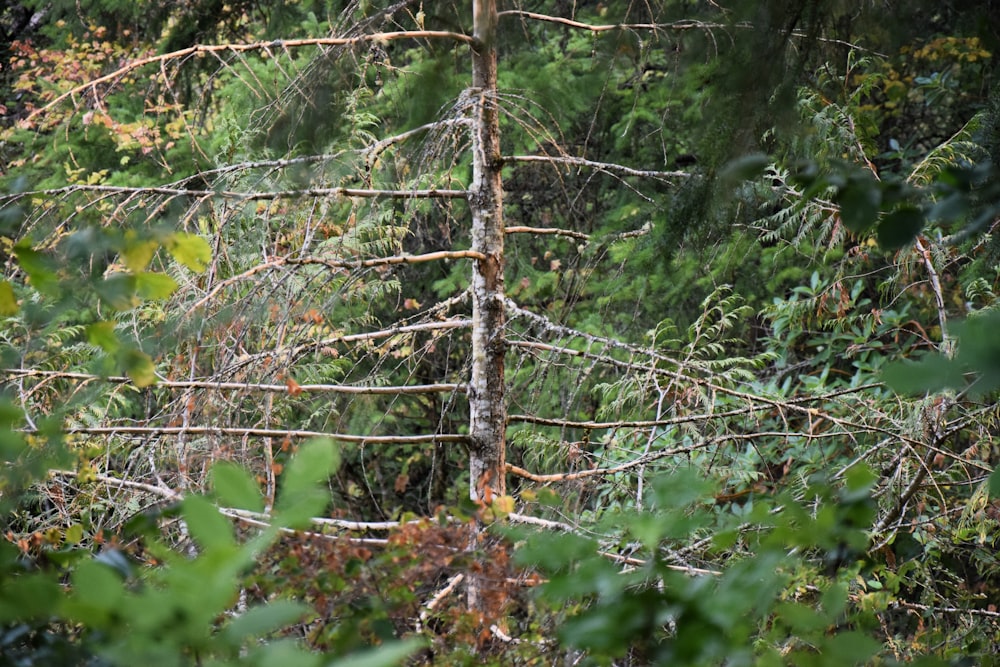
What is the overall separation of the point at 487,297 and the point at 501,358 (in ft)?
0.76

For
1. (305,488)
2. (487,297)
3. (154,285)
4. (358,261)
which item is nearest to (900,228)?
(305,488)

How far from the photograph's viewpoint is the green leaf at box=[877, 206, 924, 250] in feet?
3.61

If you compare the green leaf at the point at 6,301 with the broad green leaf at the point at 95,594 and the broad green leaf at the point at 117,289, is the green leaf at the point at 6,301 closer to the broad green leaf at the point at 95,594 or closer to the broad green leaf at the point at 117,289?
the broad green leaf at the point at 117,289

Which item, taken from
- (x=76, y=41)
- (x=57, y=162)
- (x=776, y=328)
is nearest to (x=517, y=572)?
(x=776, y=328)

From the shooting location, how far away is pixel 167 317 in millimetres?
3215

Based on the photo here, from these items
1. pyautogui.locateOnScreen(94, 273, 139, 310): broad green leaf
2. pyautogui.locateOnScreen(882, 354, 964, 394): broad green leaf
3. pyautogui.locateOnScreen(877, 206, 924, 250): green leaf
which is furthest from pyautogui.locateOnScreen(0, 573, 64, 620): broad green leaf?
pyautogui.locateOnScreen(877, 206, 924, 250): green leaf

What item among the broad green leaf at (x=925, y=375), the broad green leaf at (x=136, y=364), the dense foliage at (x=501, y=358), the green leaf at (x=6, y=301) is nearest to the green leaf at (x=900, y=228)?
the dense foliage at (x=501, y=358)

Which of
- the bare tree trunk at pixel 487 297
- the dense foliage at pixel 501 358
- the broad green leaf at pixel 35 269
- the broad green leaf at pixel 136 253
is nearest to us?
the dense foliage at pixel 501 358

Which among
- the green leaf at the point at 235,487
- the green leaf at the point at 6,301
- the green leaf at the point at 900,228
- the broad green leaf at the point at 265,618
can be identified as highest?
the green leaf at the point at 900,228

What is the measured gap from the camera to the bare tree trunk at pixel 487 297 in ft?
11.9

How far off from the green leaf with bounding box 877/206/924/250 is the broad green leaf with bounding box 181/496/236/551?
29.8 inches

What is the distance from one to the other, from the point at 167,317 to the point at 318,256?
526 millimetres

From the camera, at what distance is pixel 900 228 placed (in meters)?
1.11

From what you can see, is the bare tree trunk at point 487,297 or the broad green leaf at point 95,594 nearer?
the broad green leaf at point 95,594
